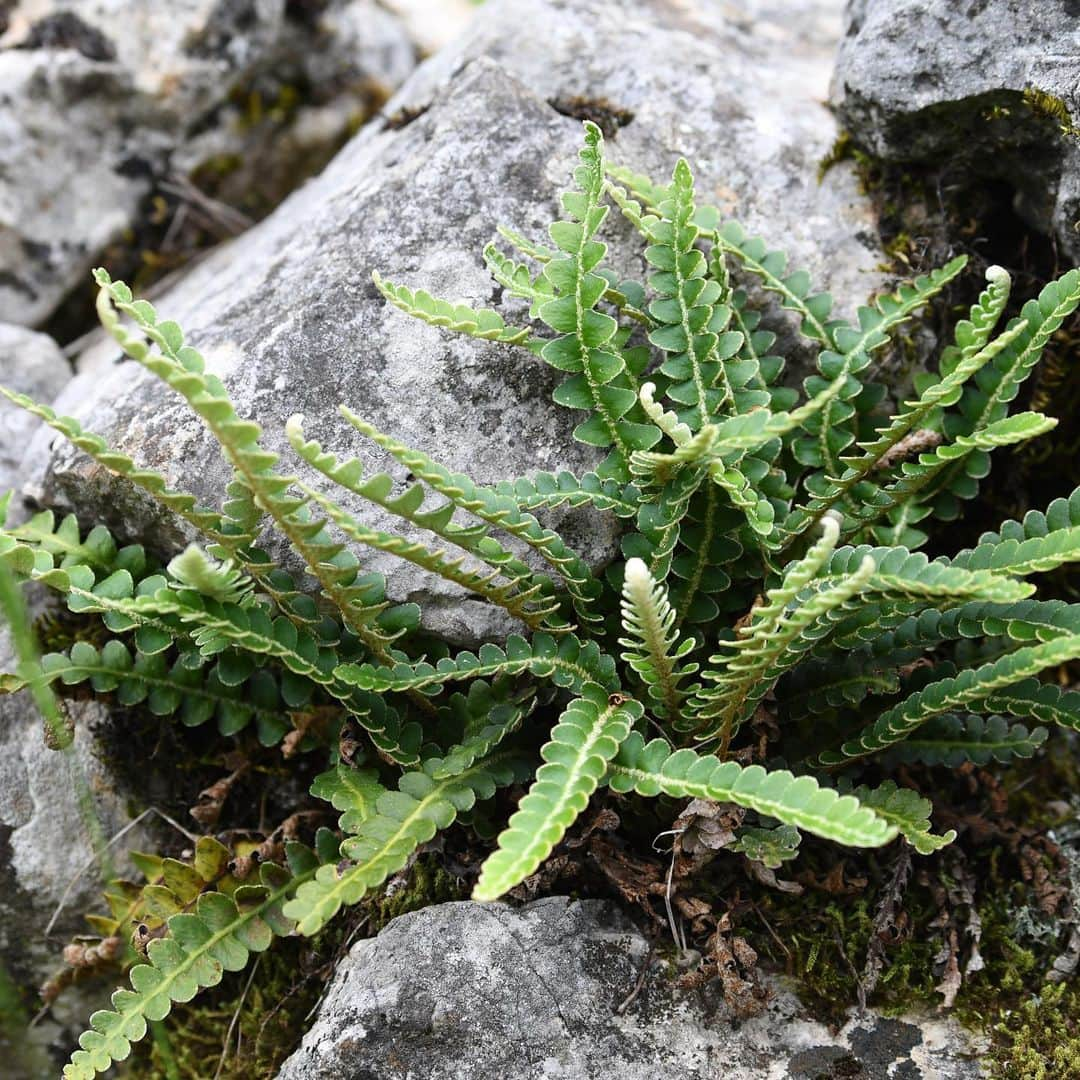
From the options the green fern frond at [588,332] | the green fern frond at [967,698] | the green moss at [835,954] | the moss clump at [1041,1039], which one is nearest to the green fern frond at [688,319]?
the green fern frond at [588,332]

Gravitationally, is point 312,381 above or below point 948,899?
above

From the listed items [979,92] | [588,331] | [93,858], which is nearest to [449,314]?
[588,331]

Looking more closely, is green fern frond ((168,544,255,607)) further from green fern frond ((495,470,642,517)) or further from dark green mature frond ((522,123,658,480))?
dark green mature frond ((522,123,658,480))

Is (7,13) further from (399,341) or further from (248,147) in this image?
(399,341)

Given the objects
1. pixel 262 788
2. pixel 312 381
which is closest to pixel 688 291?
pixel 312 381

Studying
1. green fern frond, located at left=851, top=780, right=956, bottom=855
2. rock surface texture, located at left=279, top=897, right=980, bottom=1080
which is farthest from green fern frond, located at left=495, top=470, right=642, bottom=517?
rock surface texture, located at left=279, top=897, right=980, bottom=1080

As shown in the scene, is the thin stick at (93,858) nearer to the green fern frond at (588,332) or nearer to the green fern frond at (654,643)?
the green fern frond at (654,643)
